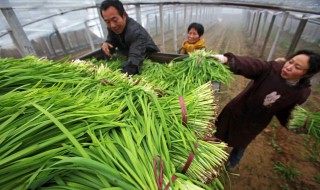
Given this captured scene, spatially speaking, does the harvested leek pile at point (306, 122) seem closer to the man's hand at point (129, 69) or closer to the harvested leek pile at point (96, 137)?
the harvested leek pile at point (96, 137)

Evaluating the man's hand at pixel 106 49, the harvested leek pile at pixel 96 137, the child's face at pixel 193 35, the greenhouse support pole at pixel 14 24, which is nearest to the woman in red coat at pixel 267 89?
the harvested leek pile at pixel 96 137

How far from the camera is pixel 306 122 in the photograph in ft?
5.48

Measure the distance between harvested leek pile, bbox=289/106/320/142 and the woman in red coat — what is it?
0.29 feet

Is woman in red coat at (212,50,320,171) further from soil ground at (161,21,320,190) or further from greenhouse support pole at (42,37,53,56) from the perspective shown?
greenhouse support pole at (42,37,53,56)

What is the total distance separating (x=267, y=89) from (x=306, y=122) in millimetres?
484

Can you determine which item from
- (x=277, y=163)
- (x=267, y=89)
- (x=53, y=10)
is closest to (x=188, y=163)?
(x=267, y=89)

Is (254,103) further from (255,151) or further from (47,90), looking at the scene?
(47,90)

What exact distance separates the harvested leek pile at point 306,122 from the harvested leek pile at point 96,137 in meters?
1.13

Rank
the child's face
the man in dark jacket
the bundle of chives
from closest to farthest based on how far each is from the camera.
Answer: the bundle of chives < the man in dark jacket < the child's face

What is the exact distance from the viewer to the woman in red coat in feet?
4.89

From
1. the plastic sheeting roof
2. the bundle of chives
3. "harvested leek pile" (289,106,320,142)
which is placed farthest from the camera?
the plastic sheeting roof

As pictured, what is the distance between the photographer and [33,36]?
7.92 m

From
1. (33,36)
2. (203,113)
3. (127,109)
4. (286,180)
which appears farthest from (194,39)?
(33,36)

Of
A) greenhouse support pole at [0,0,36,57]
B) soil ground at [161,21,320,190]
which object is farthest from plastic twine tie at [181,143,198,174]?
greenhouse support pole at [0,0,36,57]
